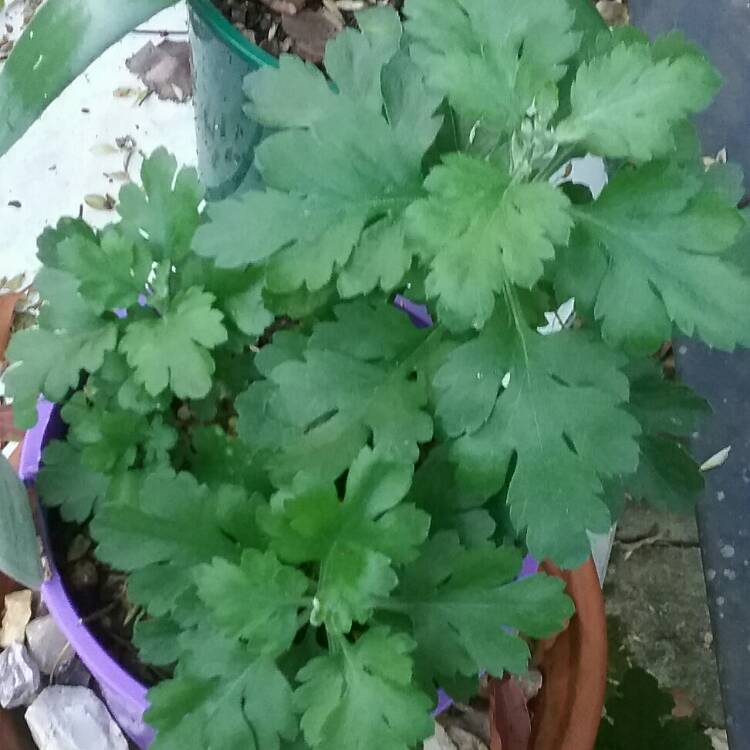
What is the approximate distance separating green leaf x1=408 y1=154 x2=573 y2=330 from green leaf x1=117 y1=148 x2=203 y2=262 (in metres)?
0.22

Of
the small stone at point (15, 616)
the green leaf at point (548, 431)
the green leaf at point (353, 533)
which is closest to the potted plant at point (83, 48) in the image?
the green leaf at point (548, 431)

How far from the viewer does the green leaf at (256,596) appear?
538 mm

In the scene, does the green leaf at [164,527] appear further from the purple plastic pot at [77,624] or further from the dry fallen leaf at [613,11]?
the dry fallen leaf at [613,11]

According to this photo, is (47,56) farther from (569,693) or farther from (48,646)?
(569,693)

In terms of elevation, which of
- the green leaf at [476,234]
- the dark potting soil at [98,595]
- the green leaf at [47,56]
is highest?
the green leaf at [47,56]

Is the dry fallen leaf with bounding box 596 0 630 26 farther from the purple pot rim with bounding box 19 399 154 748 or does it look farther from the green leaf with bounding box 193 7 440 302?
the purple pot rim with bounding box 19 399 154 748

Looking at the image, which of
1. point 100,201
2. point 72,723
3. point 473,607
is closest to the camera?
point 473,607

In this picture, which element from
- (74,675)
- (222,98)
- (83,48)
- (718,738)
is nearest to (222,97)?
(222,98)

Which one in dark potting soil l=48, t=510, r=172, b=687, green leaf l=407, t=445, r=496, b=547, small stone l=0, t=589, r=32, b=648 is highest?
green leaf l=407, t=445, r=496, b=547

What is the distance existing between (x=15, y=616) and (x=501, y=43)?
72cm

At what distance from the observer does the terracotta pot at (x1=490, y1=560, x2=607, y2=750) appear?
2.56 ft

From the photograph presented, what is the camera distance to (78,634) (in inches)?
27.8

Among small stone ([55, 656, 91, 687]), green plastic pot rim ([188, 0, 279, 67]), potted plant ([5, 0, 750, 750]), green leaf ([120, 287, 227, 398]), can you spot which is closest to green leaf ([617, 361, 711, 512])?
potted plant ([5, 0, 750, 750])

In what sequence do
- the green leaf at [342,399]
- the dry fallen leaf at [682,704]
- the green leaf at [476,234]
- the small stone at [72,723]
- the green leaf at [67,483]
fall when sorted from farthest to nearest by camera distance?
the dry fallen leaf at [682,704]
the small stone at [72,723]
the green leaf at [67,483]
the green leaf at [342,399]
the green leaf at [476,234]
